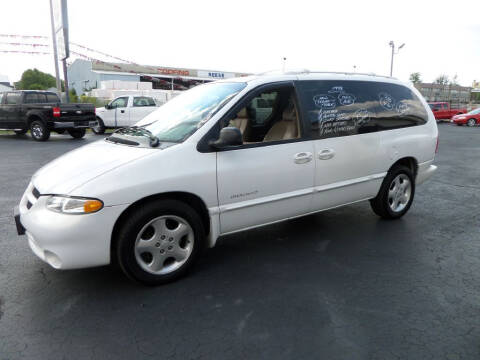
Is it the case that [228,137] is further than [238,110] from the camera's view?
No

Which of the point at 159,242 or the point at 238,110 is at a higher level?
the point at 238,110

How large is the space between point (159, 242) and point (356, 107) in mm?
2602

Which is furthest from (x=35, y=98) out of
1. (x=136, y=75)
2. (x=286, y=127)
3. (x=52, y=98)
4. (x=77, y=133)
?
(x=136, y=75)

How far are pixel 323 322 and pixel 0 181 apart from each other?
7023 millimetres

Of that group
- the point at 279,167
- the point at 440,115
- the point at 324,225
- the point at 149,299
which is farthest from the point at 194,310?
the point at 440,115

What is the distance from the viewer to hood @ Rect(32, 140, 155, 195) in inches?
118

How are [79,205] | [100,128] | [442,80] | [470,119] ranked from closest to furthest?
1. [79,205]
2. [100,128]
3. [470,119]
4. [442,80]

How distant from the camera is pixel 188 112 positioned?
3.78 metres

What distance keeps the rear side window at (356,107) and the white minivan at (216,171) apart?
0.04ft

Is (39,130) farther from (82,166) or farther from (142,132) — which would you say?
(82,166)

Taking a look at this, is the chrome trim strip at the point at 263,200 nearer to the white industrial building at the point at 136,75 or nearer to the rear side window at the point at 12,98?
the rear side window at the point at 12,98

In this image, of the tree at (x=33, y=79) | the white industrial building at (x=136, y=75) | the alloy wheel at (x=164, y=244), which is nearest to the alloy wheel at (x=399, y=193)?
the alloy wheel at (x=164, y=244)

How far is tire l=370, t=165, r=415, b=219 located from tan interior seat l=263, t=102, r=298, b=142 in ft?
5.05

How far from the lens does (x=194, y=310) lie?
292 cm
